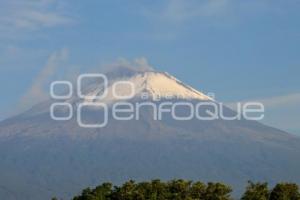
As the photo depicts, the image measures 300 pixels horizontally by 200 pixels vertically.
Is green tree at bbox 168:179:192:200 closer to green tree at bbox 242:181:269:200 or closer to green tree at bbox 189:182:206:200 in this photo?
green tree at bbox 189:182:206:200

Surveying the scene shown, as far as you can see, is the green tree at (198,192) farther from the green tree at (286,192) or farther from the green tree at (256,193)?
the green tree at (286,192)

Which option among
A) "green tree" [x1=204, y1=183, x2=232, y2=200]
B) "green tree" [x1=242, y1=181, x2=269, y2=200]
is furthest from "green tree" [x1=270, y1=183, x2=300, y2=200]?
"green tree" [x1=204, y1=183, x2=232, y2=200]

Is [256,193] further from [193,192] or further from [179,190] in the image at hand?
[179,190]

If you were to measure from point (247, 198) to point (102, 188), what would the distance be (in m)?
12.3

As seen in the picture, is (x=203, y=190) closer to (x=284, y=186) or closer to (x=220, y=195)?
(x=220, y=195)

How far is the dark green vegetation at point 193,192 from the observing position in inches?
2489

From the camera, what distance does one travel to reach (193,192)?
64.3 meters

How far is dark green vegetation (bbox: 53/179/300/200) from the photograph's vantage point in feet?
207

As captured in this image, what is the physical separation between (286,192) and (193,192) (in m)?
6.47

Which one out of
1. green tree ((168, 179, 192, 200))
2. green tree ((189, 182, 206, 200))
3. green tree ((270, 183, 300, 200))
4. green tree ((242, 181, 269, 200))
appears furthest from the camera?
green tree ((168, 179, 192, 200))

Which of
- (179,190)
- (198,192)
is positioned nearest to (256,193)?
(198,192)

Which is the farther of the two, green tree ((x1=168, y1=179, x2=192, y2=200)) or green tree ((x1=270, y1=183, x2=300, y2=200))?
green tree ((x1=168, y1=179, x2=192, y2=200))

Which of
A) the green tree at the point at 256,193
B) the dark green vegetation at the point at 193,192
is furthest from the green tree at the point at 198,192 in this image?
the green tree at the point at 256,193

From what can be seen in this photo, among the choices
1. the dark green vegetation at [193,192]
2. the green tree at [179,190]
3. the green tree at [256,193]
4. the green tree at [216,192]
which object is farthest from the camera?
the green tree at [179,190]
